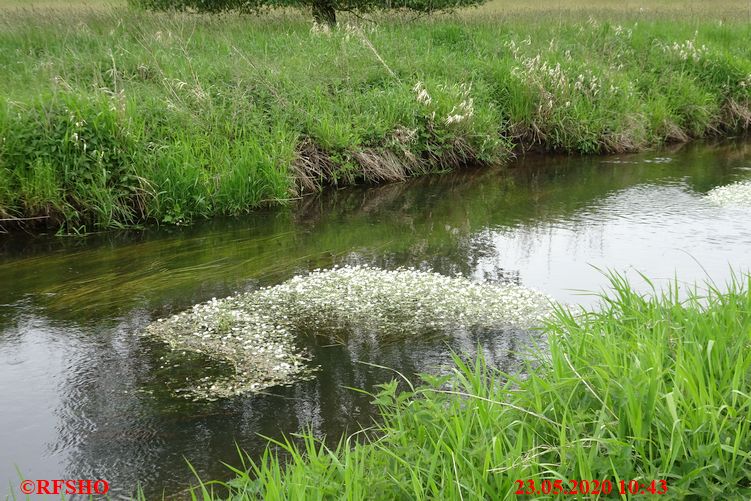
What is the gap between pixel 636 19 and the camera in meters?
21.8

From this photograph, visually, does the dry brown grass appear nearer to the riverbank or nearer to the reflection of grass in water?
the riverbank

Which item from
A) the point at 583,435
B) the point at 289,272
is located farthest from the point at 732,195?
the point at 583,435

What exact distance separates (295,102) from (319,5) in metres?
7.37

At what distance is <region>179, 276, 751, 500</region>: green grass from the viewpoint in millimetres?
3531

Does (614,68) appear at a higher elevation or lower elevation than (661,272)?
higher

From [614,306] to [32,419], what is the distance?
13.9ft

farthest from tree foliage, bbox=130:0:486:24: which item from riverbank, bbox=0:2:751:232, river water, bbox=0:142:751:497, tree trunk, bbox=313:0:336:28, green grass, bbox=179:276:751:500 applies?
green grass, bbox=179:276:751:500

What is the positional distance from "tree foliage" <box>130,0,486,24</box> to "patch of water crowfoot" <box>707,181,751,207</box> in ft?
32.7

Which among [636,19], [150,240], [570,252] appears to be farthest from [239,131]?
[636,19]

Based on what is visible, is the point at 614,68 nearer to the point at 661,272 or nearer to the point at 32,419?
the point at 661,272

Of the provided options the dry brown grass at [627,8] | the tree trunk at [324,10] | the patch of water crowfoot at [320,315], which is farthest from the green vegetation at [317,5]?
the patch of water crowfoot at [320,315]

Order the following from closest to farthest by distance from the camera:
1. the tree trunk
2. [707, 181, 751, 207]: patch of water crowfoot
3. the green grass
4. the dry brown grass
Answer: the green grass, [707, 181, 751, 207]: patch of water crowfoot, the tree trunk, the dry brown grass

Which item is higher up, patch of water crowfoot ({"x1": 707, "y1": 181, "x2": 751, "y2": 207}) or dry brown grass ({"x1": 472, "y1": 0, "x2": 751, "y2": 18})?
dry brown grass ({"x1": 472, "y1": 0, "x2": 751, "y2": 18})

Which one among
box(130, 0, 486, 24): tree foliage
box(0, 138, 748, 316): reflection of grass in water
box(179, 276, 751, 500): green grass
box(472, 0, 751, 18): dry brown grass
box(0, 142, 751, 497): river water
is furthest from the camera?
box(472, 0, 751, 18): dry brown grass
